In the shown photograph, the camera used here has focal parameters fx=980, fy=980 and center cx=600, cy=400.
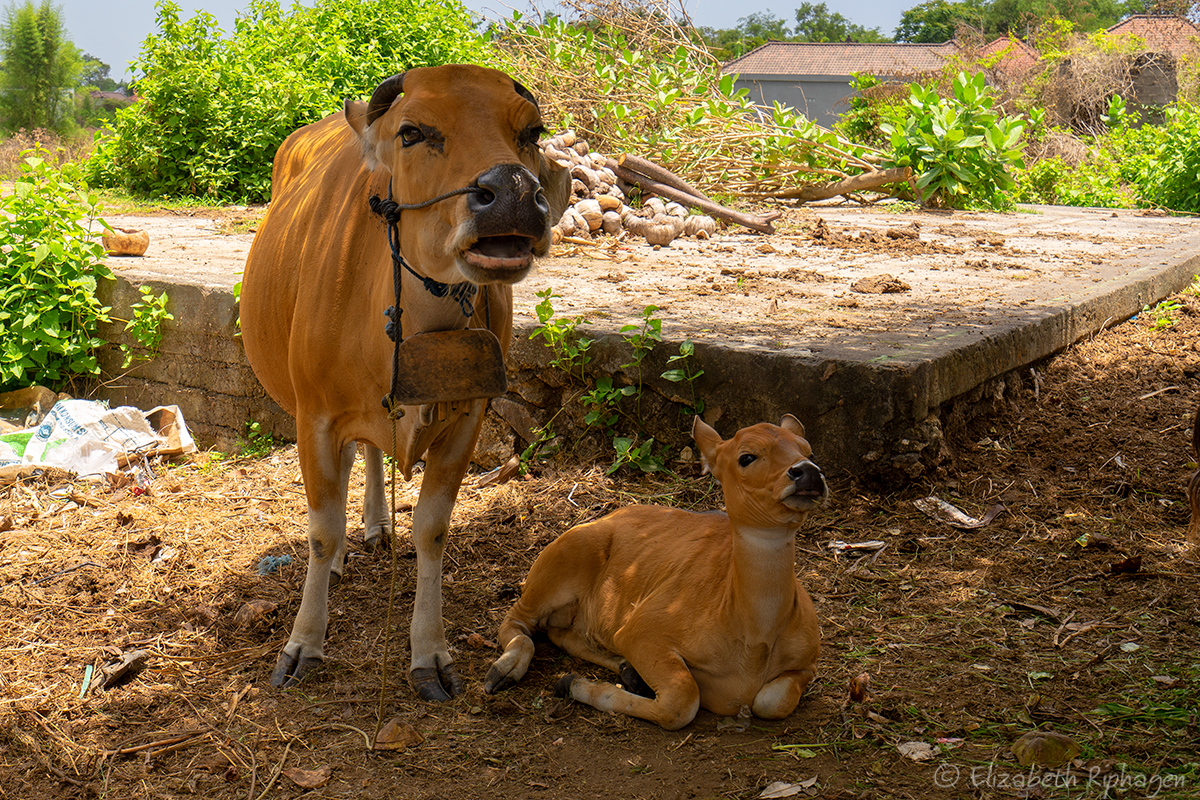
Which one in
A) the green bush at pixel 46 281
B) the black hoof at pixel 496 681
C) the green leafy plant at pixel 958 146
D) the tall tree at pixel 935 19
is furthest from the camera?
the tall tree at pixel 935 19

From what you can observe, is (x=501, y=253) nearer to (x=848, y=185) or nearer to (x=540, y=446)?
(x=540, y=446)

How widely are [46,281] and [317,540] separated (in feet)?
12.0

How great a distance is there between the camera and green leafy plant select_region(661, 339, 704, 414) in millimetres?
4477

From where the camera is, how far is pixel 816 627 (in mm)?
2941

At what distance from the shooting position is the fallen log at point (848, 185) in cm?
1148

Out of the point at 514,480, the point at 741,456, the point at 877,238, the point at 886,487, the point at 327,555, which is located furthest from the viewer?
the point at 877,238

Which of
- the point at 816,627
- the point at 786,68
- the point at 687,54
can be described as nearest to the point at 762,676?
the point at 816,627

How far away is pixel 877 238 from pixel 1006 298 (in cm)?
289

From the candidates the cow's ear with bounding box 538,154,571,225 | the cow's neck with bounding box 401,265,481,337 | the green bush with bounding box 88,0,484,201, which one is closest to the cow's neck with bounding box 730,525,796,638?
the cow's neck with bounding box 401,265,481,337

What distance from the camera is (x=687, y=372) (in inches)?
179

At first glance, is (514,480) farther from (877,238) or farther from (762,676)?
(877,238)

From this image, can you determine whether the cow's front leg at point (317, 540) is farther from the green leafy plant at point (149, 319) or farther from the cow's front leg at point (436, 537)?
the green leafy plant at point (149, 319)

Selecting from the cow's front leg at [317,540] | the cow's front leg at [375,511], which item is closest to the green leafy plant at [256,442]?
the cow's front leg at [375,511]

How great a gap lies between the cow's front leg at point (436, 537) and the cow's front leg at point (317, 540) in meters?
0.30
